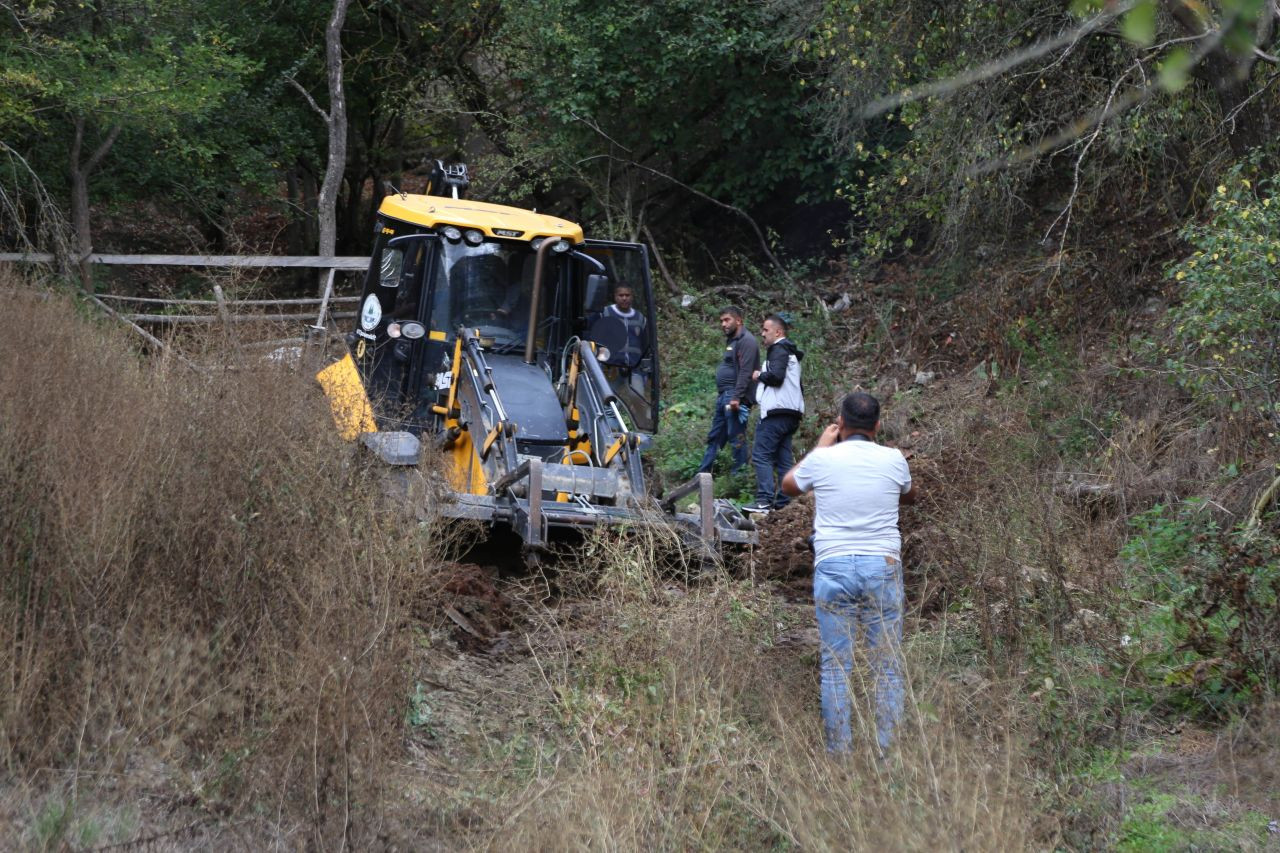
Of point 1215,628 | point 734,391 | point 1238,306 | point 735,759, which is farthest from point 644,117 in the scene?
point 735,759

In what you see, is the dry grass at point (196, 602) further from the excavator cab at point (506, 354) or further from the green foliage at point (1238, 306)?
the green foliage at point (1238, 306)

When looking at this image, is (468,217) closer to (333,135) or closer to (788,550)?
(788,550)

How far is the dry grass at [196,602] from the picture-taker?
15.2ft

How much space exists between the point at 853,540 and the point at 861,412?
0.58 m

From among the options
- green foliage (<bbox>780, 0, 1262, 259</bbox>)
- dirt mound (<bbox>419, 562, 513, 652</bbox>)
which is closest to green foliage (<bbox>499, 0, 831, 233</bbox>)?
green foliage (<bbox>780, 0, 1262, 259</bbox>)

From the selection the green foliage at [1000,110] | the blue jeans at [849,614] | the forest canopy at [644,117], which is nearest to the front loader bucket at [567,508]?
the blue jeans at [849,614]

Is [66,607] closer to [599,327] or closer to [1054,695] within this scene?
[1054,695]

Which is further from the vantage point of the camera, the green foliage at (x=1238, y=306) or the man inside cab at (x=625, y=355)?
the man inside cab at (x=625, y=355)

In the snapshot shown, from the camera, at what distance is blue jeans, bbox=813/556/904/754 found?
5.31 m

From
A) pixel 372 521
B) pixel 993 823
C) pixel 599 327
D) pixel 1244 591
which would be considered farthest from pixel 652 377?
pixel 993 823

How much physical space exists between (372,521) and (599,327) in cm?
412

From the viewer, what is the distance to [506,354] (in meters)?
9.86

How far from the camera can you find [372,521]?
6078 millimetres

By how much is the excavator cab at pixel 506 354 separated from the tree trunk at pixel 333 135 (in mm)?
10042
